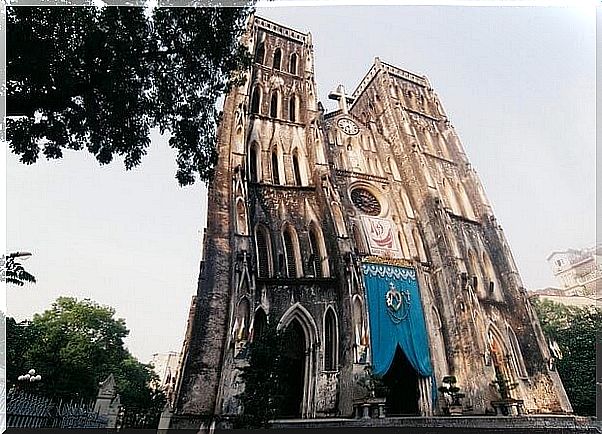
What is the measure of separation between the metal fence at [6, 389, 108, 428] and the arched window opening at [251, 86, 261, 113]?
714cm

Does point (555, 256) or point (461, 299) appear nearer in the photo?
point (555, 256)

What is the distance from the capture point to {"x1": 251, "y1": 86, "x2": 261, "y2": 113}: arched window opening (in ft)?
35.0

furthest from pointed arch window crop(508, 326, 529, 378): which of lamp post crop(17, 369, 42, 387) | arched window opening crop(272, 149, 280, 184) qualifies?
→ lamp post crop(17, 369, 42, 387)

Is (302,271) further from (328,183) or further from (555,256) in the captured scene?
(555,256)

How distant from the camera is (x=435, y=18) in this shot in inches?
313

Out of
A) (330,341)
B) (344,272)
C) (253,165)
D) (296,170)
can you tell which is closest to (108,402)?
(330,341)

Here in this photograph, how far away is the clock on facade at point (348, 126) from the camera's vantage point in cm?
1154

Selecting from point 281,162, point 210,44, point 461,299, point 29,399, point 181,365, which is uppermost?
point 281,162

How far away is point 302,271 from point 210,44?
13.8 ft

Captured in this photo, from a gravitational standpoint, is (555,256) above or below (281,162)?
below

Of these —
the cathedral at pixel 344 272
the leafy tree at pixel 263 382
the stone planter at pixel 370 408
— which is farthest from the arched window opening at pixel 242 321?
the stone planter at pixel 370 408

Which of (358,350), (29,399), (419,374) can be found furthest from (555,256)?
(29,399)

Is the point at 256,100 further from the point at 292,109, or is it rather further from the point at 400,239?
the point at 400,239

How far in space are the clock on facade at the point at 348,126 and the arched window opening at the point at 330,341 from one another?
5.30 metres
